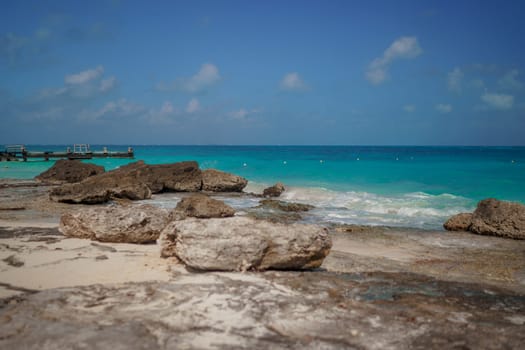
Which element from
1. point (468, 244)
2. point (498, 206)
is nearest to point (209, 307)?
point (468, 244)

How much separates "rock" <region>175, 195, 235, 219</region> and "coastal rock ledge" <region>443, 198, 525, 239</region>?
699 cm

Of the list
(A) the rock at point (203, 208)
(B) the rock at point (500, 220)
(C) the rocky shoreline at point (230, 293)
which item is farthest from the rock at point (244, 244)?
(B) the rock at point (500, 220)

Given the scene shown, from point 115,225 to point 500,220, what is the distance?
1028 cm

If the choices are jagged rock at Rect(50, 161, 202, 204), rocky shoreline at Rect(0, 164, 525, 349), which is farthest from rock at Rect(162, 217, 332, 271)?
jagged rock at Rect(50, 161, 202, 204)

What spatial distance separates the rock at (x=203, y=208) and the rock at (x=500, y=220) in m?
7.44

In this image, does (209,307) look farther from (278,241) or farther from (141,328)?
(278,241)

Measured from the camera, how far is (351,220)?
13.7 m

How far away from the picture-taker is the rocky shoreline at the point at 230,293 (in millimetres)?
3475

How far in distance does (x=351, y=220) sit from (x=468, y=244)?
13.3ft

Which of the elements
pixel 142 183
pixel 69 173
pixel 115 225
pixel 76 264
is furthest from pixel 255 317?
pixel 69 173

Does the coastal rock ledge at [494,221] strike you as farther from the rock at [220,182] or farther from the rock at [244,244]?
the rock at [220,182]

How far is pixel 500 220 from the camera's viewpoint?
11.5m

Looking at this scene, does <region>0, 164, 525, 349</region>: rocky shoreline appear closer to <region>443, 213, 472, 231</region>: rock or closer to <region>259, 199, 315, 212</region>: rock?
<region>443, 213, 472, 231</region>: rock

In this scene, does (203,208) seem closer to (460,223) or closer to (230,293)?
(460,223)
